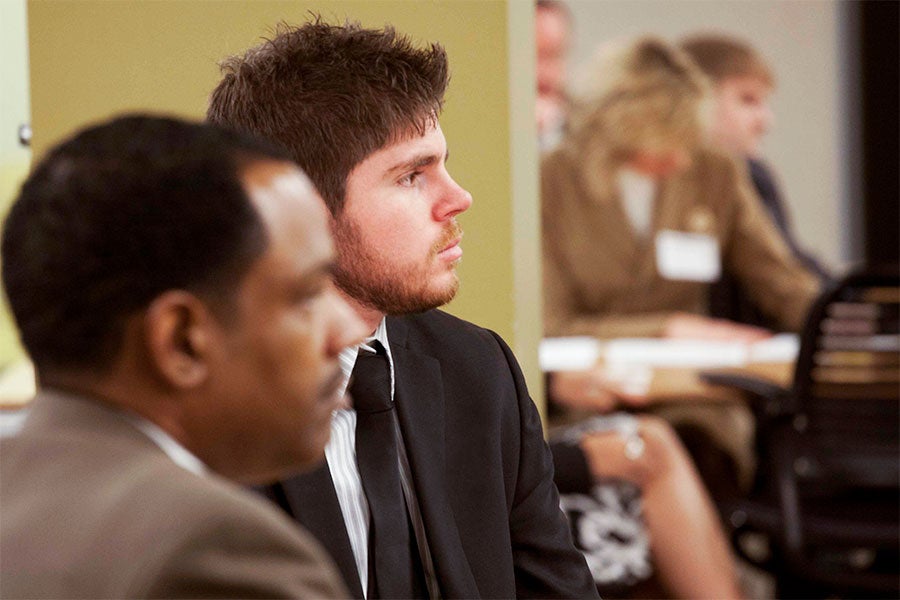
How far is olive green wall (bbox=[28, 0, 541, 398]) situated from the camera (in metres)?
1.57

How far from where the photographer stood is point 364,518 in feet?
3.98

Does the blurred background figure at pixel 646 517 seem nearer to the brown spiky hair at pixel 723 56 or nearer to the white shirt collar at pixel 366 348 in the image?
the white shirt collar at pixel 366 348

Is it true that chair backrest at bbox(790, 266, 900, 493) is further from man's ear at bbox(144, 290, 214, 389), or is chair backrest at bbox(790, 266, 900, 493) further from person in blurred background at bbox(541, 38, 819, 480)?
man's ear at bbox(144, 290, 214, 389)

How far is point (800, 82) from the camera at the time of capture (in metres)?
5.66

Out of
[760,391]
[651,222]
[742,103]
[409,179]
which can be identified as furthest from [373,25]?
[742,103]

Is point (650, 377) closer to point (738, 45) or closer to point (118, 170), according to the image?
point (738, 45)

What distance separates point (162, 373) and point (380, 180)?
668 millimetres

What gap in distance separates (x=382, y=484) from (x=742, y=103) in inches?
181

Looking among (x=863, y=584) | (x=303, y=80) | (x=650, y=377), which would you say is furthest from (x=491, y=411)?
(x=650, y=377)

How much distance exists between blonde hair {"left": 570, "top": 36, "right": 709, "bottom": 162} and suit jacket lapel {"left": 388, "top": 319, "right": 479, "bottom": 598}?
374 cm

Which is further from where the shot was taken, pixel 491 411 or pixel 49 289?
pixel 491 411

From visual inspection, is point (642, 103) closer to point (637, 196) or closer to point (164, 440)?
point (637, 196)

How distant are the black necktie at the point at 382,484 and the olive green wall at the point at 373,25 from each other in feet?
1.34

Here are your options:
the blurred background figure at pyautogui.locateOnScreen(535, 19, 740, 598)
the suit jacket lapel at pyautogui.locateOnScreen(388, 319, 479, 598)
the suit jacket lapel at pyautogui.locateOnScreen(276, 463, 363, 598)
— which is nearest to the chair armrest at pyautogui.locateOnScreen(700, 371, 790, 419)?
the blurred background figure at pyautogui.locateOnScreen(535, 19, 740, 598)
